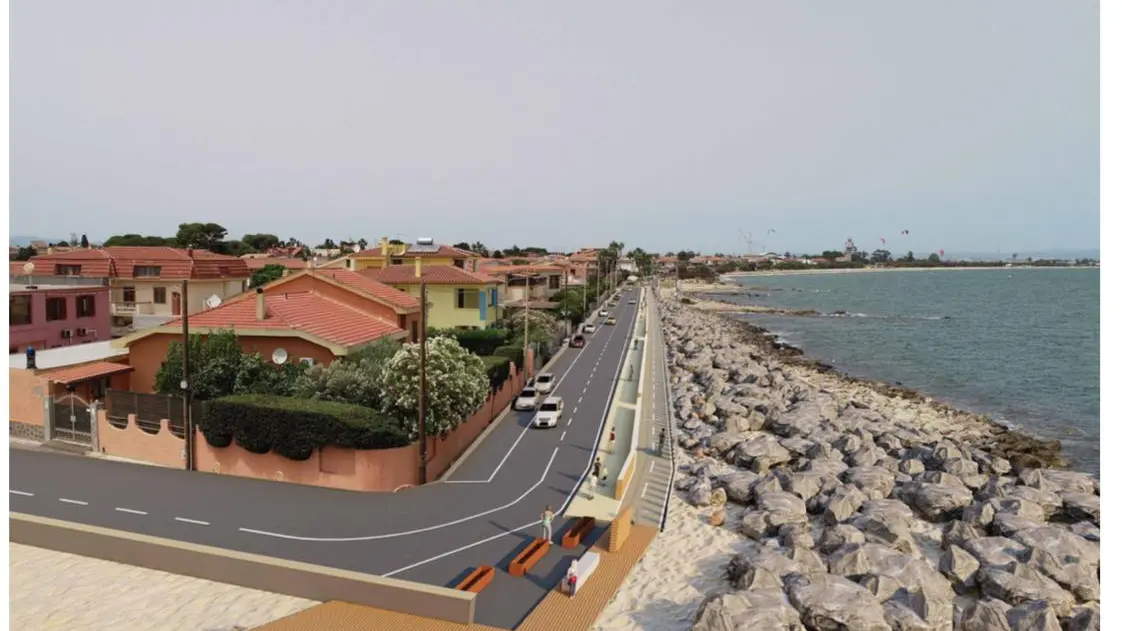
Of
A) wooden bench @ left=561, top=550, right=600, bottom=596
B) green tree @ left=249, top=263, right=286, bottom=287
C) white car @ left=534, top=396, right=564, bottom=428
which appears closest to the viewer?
wooden bench @ left=561, top=550, right=600, bottom=596

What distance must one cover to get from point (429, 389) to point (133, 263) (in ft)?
137

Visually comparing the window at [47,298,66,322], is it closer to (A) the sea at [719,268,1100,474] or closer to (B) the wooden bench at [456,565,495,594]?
(B) the wooden bench at [456,565,495,594]

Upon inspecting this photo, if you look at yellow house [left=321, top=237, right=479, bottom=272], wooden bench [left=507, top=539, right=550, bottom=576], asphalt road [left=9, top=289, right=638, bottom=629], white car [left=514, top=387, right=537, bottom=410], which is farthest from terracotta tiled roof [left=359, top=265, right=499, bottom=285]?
wooden bench [left=507, top=539, right=550, bottom=576]

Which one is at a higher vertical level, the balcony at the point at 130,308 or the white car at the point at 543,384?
the balcony at the point at 130,308

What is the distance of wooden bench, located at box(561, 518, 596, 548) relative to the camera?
19703 mm

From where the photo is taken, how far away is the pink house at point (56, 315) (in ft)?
131

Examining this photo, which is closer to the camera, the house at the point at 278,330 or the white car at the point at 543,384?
the house at the point at 278,330

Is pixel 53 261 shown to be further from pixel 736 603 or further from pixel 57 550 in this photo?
pixel 736 603

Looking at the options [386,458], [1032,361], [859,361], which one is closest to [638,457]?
[386,458]

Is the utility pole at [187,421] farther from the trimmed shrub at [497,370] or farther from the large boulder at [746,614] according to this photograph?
the large boulder at [746,614]

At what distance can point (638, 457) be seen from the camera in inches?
1142

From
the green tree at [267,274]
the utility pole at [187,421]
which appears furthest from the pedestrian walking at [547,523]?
the green tree at [267,274]

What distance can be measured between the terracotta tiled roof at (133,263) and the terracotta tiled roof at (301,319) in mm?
21847

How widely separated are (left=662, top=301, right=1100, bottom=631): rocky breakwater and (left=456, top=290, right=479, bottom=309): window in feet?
59.8
